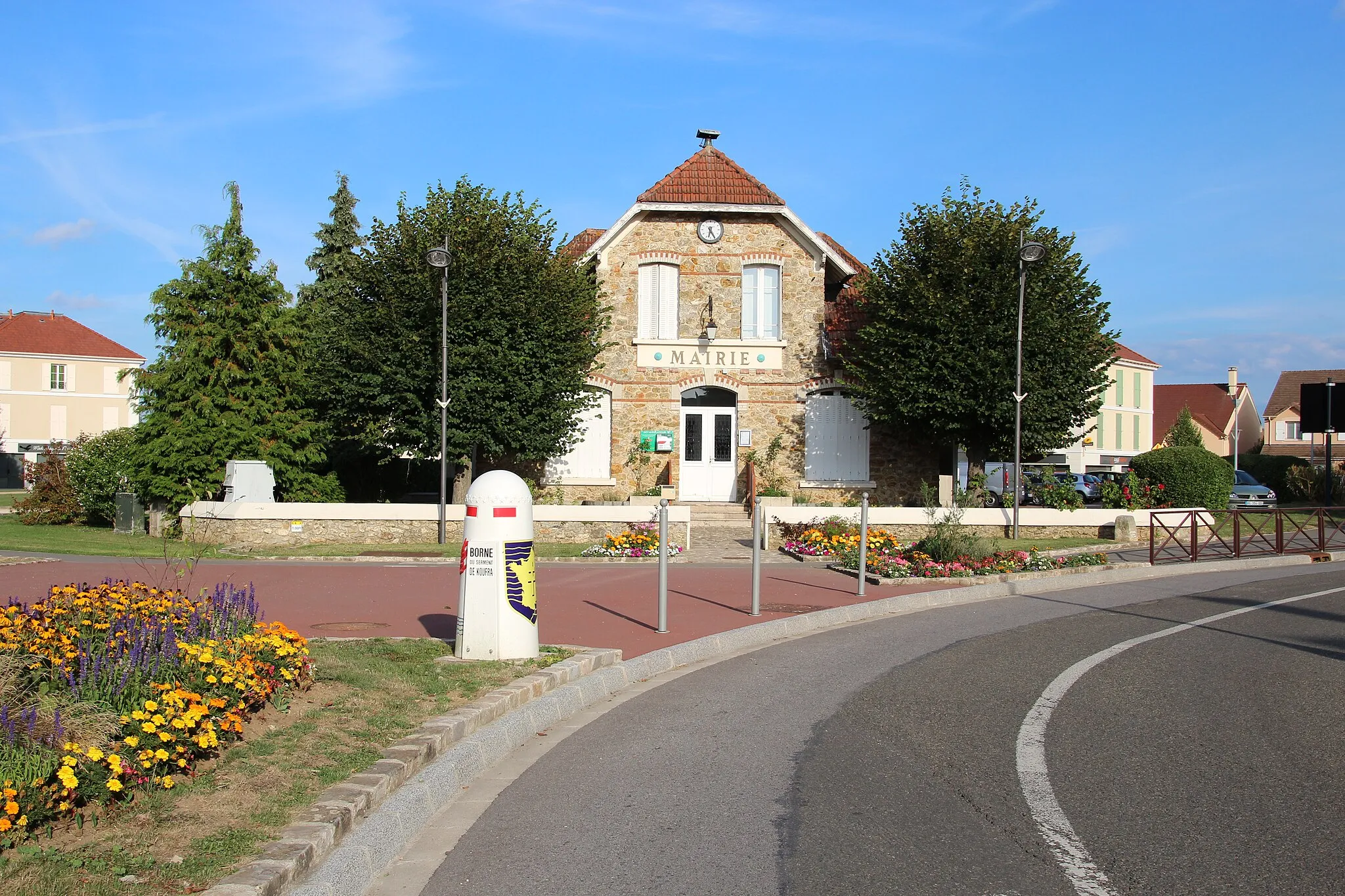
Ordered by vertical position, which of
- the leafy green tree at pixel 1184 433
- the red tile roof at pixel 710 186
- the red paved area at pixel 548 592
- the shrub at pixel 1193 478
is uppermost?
the red tile roof at pixel 710 186

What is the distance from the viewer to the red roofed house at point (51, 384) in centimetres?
6066

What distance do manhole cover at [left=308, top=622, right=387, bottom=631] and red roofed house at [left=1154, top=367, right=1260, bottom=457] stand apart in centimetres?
6479

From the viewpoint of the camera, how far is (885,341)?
2542cm

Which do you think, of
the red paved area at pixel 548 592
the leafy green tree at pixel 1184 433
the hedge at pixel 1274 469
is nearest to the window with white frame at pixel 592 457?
the red paved area at pixel 548 592

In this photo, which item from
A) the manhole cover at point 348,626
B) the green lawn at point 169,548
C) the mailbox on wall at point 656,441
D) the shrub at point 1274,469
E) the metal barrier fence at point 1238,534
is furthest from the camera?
the shrub at point 1274,469

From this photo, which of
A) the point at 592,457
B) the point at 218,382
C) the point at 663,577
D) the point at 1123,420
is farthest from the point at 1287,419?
the point at 663,577

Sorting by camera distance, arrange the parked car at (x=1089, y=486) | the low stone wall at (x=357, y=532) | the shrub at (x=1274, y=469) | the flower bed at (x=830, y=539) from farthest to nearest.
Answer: the shrub at (x=1274, y=469) < the parked car at (x=1089, y=486) < the low stone wall at (x=357, y=532) < the flower bed at (x=830, y=539)

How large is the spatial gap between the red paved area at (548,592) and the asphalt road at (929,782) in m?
1.62

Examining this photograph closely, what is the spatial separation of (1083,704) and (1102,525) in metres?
16.5

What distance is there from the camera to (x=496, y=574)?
8453 millimetres

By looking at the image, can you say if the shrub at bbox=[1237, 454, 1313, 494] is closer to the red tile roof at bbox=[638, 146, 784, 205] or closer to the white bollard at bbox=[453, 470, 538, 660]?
the red tile roof at bbox=[638, 146, 784, 205]

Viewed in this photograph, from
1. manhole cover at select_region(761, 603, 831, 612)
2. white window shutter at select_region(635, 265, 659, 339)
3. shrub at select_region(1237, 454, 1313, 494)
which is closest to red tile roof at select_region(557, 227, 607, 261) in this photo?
white window shutter at select_region(635, 265, 659, 339)

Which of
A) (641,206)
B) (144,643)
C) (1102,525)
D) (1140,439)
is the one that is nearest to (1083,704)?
(144,643)

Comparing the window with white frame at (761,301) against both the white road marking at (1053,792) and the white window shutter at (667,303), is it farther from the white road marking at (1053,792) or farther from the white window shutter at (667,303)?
the white road marking at (1053,792)
